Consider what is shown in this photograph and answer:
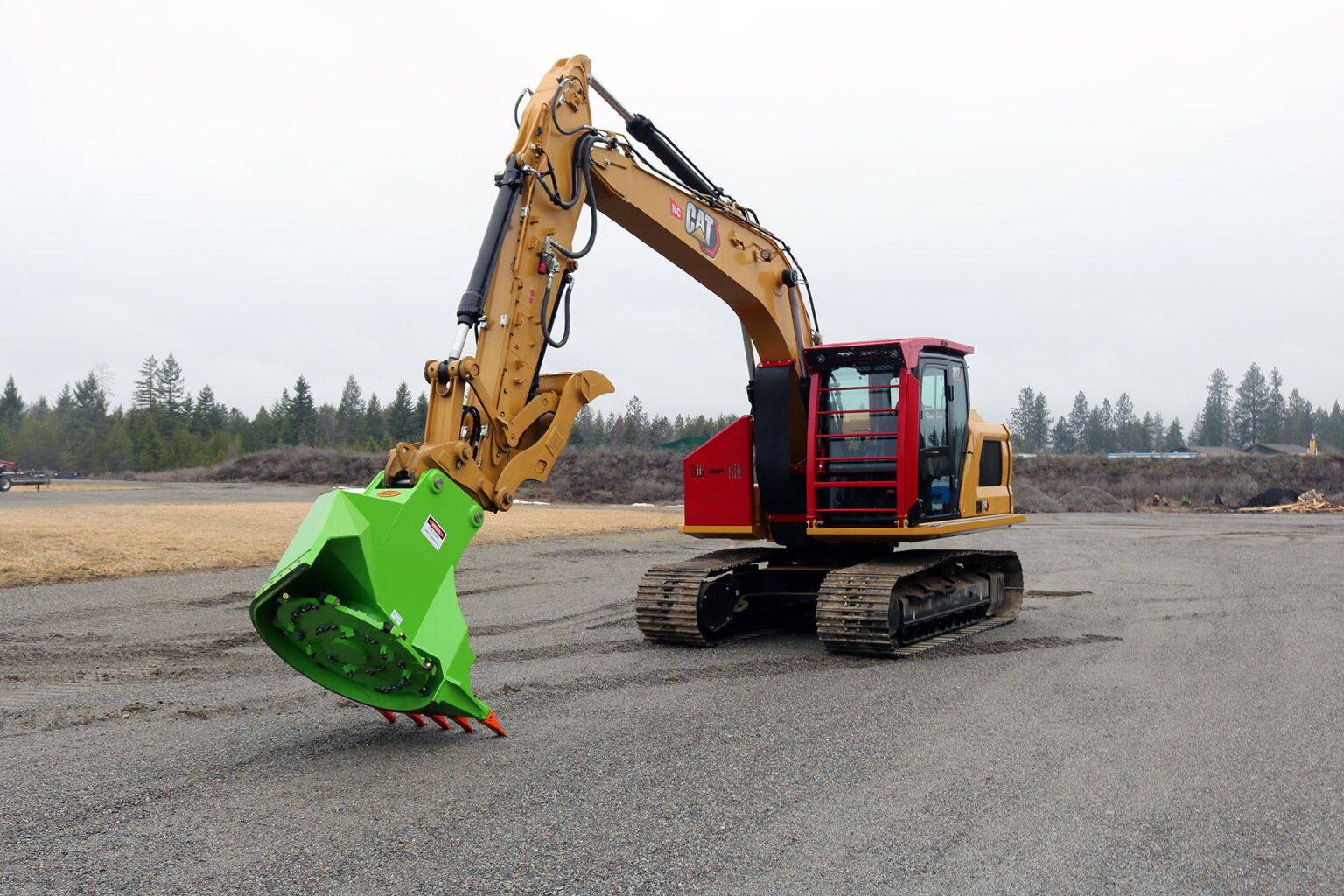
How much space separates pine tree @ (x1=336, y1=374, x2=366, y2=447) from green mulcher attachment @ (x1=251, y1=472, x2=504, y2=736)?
8923 centimetres

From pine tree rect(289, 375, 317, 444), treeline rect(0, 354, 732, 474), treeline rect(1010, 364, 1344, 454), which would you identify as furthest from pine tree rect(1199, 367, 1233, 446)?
pine tree rect(289, 375, 317, 444)

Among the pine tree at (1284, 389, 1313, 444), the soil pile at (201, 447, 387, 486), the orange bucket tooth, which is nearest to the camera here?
the orange bucket tooth

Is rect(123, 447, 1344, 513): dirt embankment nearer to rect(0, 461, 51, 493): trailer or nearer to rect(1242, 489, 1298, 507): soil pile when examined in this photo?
rect(1242, 489, 1298, 507): soil pile

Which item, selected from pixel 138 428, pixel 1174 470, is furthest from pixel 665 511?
pixel 138 428

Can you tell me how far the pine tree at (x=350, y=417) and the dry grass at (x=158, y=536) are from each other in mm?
65934

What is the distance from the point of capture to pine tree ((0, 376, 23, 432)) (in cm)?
10716

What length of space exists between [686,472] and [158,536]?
1261cm

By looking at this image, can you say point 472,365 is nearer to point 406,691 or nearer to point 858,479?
point 406,691

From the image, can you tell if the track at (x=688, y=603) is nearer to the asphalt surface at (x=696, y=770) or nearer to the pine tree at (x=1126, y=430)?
the asphalt surface at (x=696, y=770)

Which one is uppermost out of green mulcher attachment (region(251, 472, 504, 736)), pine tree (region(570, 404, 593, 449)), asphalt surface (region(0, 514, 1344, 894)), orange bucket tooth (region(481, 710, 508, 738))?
pine tree (region(570, 404, 593, 449))

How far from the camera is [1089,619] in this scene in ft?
36.9

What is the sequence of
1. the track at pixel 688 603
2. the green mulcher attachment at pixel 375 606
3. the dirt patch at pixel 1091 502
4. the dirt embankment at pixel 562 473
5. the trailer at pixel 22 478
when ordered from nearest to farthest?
the green mulcher attachment at pixel 375 606 → the track at pixel 688 603 → the trailer at pixel 22 478 → the dirt patch at pixel 1091 502 → the dirt embankment at pixel 562 473

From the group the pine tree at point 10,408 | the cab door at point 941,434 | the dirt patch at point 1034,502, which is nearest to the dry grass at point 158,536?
the cab door at point 941,434

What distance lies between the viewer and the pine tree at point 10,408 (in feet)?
352
